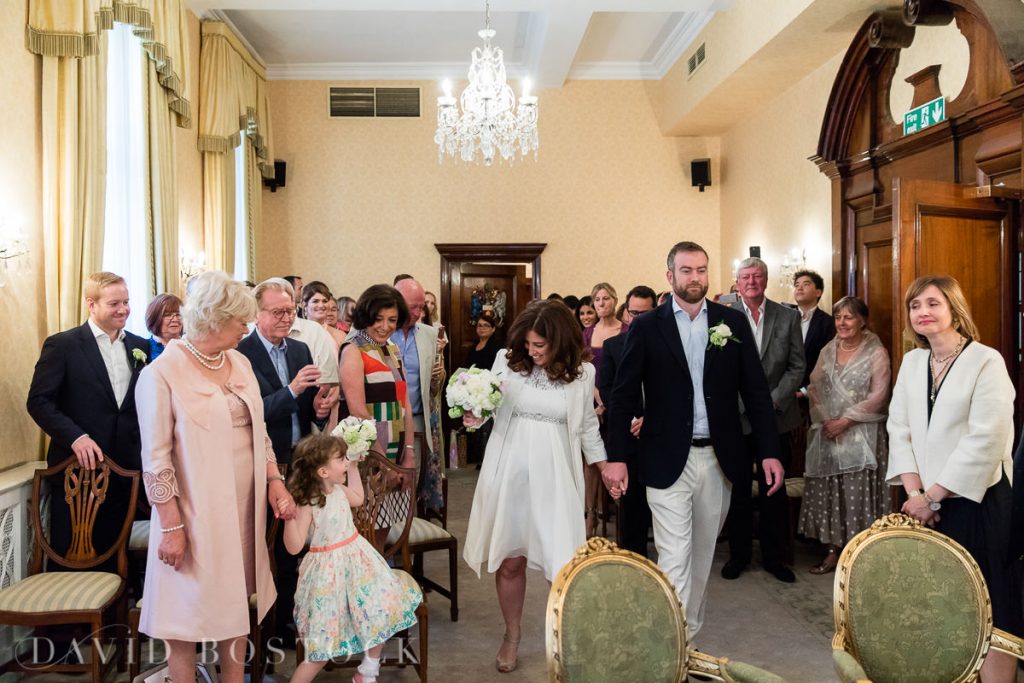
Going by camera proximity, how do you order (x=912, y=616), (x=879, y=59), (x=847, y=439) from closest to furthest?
(x=912, y=616) < (x=847, y=439) < (x=879, y=59)

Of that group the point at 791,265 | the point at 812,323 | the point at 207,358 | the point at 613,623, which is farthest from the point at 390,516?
the point at 791,265

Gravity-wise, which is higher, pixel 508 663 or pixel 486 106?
pixel 486 106

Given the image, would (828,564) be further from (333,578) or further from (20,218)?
(20,218)

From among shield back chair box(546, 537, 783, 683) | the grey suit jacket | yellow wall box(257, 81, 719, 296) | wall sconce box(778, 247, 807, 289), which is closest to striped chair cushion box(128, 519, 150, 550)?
shield back chair box(546, 537, 783, 683)

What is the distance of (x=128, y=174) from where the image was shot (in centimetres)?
646

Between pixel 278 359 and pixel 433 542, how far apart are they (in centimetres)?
119

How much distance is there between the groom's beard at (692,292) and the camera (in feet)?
12.3

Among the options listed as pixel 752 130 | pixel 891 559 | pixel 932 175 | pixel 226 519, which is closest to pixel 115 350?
pixel 226 519

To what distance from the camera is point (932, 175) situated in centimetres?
584

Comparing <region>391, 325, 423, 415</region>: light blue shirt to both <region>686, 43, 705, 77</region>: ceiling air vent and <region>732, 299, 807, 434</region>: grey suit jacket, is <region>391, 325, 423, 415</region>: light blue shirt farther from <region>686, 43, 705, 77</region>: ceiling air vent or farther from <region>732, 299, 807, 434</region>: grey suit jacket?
<region>686, 43, 705, 77</region>: ceiling air vent

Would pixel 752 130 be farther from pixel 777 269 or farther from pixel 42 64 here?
pixel 42 64

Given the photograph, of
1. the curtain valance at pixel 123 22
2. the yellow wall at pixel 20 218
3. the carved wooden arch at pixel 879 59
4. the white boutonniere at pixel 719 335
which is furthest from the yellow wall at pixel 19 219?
the carved wooden arch at pixel 879 59

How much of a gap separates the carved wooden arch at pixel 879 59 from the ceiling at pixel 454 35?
1907 millimetres

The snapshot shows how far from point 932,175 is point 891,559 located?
4.12 meters
